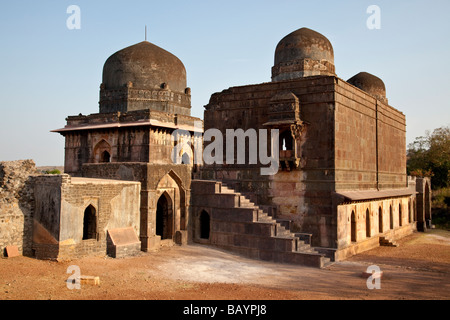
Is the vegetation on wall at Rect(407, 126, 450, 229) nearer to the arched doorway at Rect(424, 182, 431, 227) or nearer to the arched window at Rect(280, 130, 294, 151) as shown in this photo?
the arched doorway at Rect(424, 182, 431, 227)

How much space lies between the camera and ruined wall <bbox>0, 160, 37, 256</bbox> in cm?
1223

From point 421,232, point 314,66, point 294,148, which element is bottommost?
point 421,232

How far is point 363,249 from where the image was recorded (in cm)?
1702

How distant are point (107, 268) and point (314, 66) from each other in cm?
1254

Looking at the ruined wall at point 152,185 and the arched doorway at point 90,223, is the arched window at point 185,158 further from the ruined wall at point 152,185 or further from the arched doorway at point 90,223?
the arched doorway at point 90,223

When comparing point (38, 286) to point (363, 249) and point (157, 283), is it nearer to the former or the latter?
point (157, 283)

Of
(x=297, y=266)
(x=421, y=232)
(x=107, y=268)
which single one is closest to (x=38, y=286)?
(x=107, y=268)

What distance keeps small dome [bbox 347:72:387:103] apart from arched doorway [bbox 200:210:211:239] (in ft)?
46.2

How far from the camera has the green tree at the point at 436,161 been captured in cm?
4047

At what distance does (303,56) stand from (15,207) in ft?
43.6

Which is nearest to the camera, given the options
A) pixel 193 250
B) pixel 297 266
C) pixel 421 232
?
pixel 297 266

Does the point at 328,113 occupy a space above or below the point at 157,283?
above

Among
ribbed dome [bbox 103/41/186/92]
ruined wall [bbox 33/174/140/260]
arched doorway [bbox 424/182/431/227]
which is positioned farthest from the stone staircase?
arched doorway [bbox 424/182/431/227]
